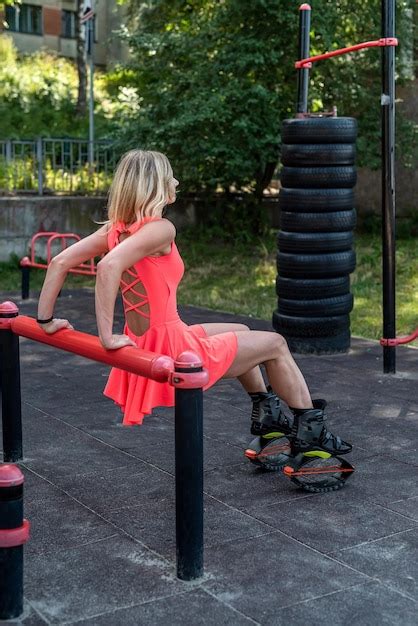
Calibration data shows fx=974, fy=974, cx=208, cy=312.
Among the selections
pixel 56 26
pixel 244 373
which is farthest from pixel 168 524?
pixel 56 26

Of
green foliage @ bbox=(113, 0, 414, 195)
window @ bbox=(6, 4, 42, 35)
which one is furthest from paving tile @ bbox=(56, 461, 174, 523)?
window @ bbox=(6, 4, 42, 35)

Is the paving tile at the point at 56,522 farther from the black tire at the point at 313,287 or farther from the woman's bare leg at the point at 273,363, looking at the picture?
the black tire at the point at 313,287

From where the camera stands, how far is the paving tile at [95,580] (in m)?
3.62

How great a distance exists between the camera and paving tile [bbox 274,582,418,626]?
3.48 meters

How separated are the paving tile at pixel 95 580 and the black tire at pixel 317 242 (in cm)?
497

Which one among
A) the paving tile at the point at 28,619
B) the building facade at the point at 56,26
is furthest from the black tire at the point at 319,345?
the building facade at the point at 56,26

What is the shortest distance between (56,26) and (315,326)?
34.5m

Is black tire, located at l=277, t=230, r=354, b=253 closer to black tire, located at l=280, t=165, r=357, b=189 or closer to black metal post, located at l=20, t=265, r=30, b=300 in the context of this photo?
black tire, located at l=280, t=165, r=357, b=189

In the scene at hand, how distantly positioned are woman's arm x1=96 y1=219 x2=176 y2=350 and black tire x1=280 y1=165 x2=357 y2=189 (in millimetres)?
4619

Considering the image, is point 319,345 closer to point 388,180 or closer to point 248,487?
point 388,180

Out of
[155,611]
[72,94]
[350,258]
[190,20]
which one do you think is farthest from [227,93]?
[72,94]

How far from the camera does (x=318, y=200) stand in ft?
28.9

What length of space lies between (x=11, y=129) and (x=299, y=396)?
808 inches

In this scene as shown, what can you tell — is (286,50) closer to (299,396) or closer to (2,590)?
(299,396)
